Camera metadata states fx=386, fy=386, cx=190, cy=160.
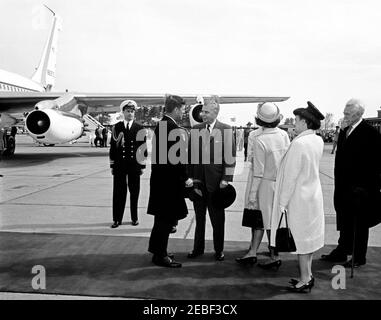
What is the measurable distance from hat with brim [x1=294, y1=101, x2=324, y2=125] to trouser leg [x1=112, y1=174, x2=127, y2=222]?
9.95 ft

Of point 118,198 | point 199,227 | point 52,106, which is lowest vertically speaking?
point 199,227

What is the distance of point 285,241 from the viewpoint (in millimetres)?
3252

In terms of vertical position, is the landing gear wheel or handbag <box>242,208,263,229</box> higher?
the landing gear wheel

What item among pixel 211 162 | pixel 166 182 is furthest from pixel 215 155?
pixel 166 182

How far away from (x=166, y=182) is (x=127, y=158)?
1.81 metres

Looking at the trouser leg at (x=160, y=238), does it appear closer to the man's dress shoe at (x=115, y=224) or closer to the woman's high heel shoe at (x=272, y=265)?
the woman's high heel shoe at (x=272, y=265)

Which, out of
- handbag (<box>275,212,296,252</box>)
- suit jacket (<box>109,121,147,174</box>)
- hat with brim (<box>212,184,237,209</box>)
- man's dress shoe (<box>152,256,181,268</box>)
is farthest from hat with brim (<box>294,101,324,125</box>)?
suit jacket (<box>109,121,147,174</box>)

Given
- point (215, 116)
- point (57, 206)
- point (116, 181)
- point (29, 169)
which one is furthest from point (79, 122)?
point (215, 116)

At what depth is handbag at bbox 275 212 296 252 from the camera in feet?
10.6

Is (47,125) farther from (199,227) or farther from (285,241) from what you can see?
(285,241)

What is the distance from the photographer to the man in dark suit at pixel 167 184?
3951mm

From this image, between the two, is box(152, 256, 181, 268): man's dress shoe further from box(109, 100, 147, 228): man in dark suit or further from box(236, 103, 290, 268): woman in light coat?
box(109, 100, 147, 228): man in dark suit
